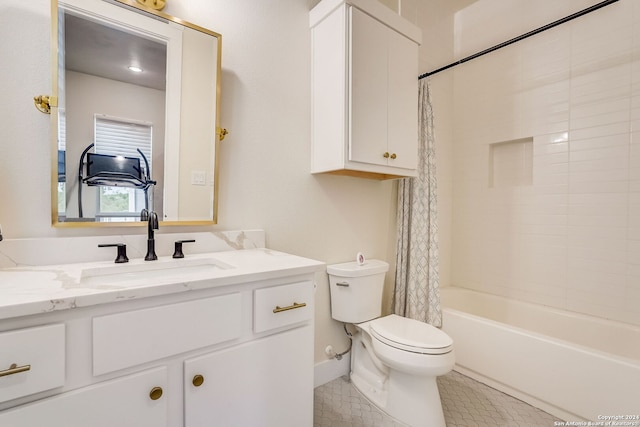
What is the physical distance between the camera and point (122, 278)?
1.07m

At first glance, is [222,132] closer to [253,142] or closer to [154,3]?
[253,142]

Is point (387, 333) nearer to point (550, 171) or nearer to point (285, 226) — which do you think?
point (285, 226)

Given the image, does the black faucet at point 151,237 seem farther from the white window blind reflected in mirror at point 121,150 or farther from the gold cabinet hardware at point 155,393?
the gold cabinet hardware at point 155,393

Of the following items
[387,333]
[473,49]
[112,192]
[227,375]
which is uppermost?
[473,49]

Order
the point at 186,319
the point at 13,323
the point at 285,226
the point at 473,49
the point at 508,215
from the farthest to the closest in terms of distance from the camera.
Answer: the point at 473,49 → the point at 508,215 → the point at 285,226 → the point at 186,319 → the point at 13,323

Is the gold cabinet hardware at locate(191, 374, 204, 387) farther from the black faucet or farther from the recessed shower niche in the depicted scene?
the recessed shower niche

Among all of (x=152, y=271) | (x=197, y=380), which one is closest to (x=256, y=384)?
(x=197, y=380)

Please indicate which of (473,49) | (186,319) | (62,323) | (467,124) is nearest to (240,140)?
(186,319)

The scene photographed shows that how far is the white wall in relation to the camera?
1070 millimetres

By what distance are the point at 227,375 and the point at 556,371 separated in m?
1.71

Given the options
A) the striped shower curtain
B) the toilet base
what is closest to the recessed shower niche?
the striped shower curtain

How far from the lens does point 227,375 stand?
3.12 feet

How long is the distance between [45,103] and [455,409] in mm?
2365

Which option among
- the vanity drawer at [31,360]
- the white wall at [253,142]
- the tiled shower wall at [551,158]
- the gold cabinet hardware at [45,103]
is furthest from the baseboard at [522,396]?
the gold cabinet hardware at [45,103]
